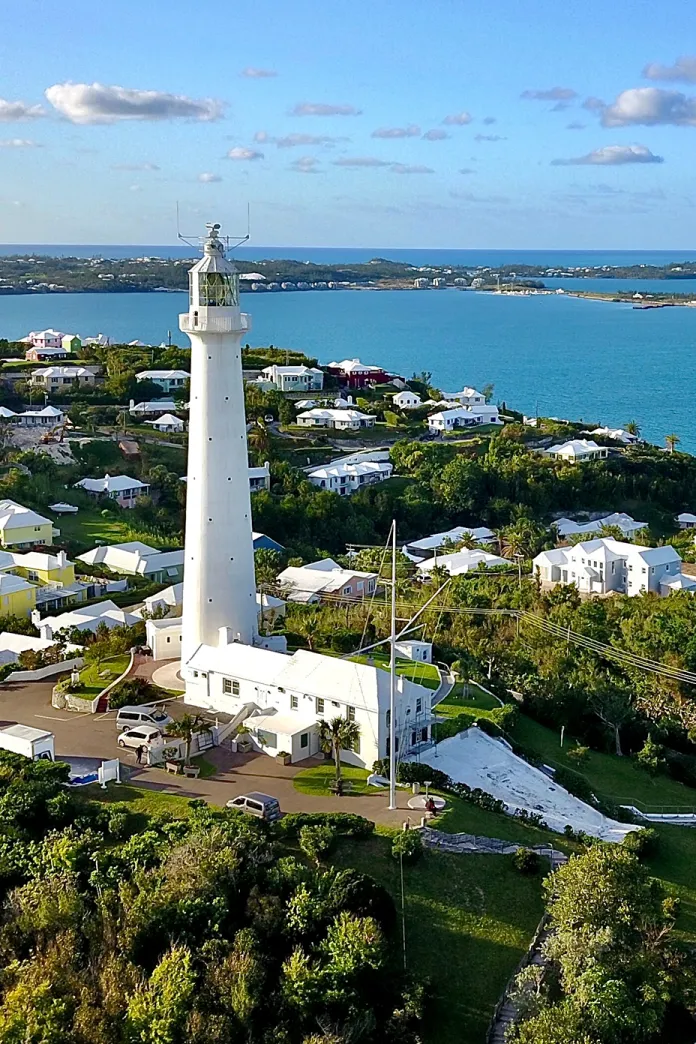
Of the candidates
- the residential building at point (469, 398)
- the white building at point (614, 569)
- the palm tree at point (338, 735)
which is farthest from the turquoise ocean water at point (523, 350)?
the palm tree at point (338, 735)

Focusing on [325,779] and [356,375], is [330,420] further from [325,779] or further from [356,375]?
[325,779]

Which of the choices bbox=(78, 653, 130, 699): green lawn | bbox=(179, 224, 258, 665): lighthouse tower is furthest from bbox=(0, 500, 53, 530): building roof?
bbox=(179, 224, 258, 665): lighthouse tower

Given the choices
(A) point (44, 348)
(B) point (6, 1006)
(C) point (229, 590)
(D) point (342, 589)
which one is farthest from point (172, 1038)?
(A) point (44, 348)

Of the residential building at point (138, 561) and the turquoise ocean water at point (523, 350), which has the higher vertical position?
the residential building at point (138, 561)

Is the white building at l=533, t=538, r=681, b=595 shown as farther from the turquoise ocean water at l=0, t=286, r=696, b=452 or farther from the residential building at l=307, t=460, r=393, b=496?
the turquoise ocean water at l=0, t=286, r=696, b=452

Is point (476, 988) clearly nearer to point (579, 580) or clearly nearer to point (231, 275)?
point (231, 275)

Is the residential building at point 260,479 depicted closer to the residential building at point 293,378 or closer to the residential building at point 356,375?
the residential building at point 293,378

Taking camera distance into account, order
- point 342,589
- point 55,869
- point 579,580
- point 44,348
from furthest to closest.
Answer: point 44,348, point 579,580, point 342,589, point 55,869
